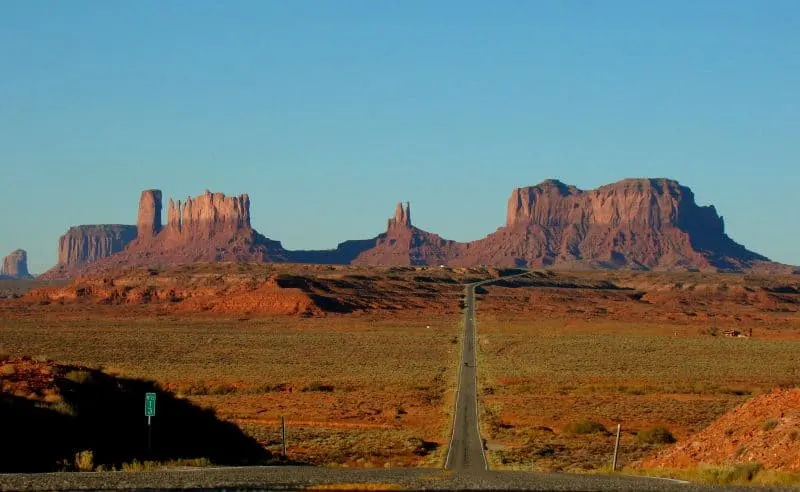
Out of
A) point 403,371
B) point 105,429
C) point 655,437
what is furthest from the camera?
point 403,371

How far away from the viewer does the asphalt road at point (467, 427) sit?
84.5 ft

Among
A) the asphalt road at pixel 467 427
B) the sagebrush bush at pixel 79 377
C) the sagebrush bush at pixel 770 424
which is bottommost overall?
the asphalt road at pixel 467 427

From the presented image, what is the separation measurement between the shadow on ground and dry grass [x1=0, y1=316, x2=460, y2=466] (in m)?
2.94

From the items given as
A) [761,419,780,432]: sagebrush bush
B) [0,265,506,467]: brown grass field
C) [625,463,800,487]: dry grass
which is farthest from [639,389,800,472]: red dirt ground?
[0,265,506,467]: brown grass field

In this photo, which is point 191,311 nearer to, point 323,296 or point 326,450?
point 323,296

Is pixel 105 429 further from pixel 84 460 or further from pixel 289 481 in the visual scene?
pixel 289 481

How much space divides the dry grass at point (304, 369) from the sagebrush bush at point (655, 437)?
5.94 meters

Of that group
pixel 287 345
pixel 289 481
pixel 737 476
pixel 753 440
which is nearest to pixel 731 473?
pixel 737 476

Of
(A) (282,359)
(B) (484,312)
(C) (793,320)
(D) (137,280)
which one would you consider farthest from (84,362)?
(D) (137,280)

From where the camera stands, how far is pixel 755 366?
58375 mm

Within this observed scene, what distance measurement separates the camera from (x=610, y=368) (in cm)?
5631

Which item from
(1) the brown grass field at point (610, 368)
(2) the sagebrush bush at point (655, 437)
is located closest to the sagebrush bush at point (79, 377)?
(1) the brown grass field at point (610, 368)

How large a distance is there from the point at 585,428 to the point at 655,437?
2.68 meters

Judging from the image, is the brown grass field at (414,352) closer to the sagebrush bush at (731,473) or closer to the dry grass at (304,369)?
the dry grass at (304,369)
